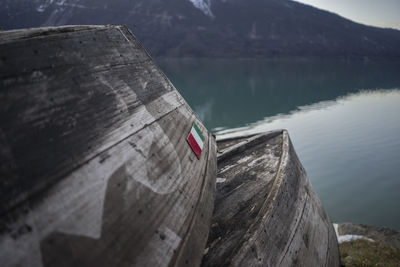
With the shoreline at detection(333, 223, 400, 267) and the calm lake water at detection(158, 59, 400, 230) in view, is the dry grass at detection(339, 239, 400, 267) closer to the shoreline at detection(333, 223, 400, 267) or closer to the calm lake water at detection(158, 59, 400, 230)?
the shoreline at detection(333, 223, 400, 267)

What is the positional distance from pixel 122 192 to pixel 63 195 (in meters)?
0.32

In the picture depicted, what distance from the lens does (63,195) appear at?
1.24 m

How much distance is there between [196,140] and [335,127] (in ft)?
73.5

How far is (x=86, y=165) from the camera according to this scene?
1.39 meters

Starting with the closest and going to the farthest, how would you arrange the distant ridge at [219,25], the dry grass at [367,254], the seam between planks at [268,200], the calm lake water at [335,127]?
the seam between planks at [268,200], the dry grass at [367,254], the calm lake water at [335,127], the distant ridge at [219,25]

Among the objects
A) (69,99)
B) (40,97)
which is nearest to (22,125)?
(40,97)

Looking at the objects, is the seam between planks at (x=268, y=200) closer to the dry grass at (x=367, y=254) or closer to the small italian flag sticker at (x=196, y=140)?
the small italian flag sticker at (x=196, y=140)

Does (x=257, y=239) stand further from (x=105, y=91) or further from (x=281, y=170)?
(x=105, y=91)

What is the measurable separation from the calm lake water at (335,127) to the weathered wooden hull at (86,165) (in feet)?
33.1

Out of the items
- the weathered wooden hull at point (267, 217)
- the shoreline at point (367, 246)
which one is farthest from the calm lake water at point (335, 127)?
the weathered wooden hull at point (267, 217)

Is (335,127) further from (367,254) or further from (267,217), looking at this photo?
(267,217)

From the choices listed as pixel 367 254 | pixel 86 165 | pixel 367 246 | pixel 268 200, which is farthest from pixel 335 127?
pixel 86 165

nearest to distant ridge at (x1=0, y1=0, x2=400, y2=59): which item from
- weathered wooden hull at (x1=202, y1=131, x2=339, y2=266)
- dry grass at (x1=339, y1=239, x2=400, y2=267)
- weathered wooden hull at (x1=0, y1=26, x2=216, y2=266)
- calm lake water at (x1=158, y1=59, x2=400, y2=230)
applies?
calm lake water at (x1=158, y1=59, x2=400, y2=230)

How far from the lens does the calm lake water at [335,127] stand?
10.9m
